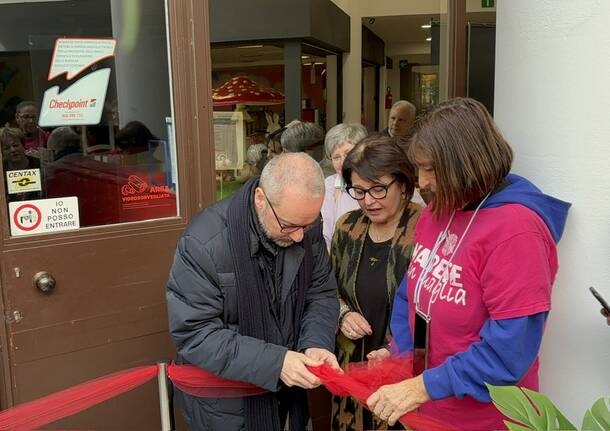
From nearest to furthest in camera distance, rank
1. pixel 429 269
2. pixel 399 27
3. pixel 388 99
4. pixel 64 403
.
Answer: pixel 429 269 < pixel 64 403 < pixel 399 27 < pixel 388 99

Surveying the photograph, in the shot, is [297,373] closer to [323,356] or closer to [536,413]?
[323,356]

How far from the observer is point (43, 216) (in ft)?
8.62

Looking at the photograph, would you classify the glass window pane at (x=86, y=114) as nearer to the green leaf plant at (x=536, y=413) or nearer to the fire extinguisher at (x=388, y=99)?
the green leaf plant at (x=536, y=413)

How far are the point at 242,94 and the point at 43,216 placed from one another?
18.8 feet

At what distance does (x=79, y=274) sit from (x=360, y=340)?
132cm

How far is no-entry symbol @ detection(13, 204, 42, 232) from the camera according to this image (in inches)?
101

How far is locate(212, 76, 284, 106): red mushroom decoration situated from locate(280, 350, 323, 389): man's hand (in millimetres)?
6157

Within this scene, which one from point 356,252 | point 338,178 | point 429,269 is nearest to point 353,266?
point 356,252

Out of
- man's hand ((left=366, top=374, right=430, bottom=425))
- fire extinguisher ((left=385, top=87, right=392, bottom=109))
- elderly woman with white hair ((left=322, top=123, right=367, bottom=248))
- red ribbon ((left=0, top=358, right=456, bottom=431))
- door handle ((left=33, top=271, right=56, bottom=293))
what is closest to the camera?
man's hand ((left=366, top=374, right=430, bottom=425))

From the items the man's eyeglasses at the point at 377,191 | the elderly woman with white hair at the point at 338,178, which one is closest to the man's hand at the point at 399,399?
the man's eyeglasses at the point at 377,191

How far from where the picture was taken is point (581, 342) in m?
2.00

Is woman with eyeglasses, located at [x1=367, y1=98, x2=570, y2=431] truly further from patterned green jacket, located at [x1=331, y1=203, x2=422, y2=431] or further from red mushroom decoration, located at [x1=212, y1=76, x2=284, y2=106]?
red mushroom decoration, located at [x1=212, y1=76, x2=284, y2=106]

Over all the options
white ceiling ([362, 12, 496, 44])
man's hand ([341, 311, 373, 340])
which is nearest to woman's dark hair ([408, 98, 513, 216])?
man's hand ([341, 311, 373, 340])

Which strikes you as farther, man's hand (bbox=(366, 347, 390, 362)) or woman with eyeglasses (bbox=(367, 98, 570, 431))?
man's hand (bbox=(366, 347, 390, 362))
